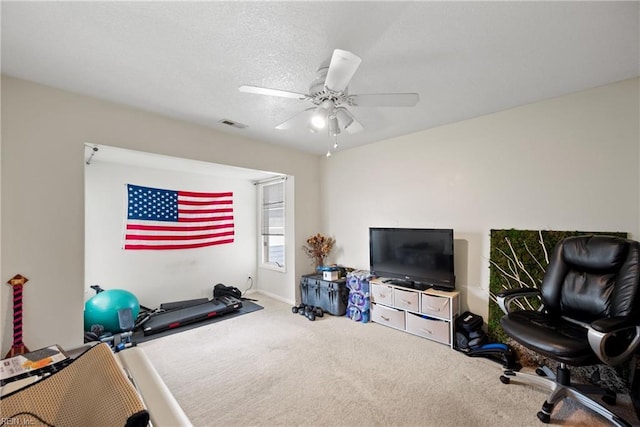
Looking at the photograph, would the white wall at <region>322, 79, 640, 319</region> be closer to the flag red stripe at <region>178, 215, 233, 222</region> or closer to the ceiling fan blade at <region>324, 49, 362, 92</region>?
the ceiling fan blade at <region>324, 49, 362, 92</region>

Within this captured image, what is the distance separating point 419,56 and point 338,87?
0.66 meters

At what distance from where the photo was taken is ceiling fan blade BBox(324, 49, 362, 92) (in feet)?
4.43

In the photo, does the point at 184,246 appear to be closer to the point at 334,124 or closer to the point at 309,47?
the point at 334,124

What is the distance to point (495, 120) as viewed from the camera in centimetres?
280

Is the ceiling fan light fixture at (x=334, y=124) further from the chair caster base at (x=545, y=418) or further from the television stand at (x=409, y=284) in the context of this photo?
the chair caster base at (x=545, y=418)

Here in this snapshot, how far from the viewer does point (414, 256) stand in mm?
3172

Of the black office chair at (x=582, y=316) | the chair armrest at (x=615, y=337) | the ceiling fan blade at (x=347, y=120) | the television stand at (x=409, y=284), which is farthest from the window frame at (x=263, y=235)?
the chair armrest at (x=615, y=337)

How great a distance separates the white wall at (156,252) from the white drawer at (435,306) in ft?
10.7

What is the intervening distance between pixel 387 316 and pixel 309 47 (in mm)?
2971

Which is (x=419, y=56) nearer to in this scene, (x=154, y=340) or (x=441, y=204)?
(x=441, y=204)

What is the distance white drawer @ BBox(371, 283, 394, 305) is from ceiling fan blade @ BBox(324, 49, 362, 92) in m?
2.46

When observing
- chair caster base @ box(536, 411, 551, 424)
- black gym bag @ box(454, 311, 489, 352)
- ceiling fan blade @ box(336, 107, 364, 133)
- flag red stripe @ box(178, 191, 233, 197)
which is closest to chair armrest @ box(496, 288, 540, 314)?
black gym bag @ box(454, 311, 489, 352)

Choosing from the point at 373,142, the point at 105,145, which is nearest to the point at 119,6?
the point at 105,145

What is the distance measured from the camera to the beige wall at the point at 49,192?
205 cm
